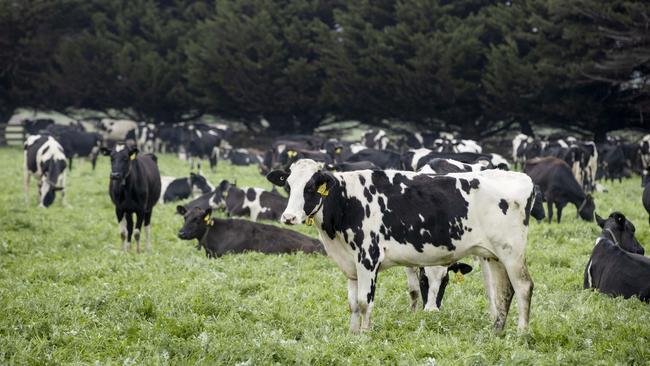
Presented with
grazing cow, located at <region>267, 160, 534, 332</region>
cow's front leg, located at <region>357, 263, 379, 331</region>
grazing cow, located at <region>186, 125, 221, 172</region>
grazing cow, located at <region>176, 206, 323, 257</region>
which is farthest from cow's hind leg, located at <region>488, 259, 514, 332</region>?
grazing cow, located at <region>186, 125, 221, 172</region>

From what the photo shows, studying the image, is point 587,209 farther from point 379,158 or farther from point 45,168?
point 45,168

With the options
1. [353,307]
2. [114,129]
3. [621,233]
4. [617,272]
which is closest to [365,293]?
[353,307]

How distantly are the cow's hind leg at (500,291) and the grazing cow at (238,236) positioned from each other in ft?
20.7

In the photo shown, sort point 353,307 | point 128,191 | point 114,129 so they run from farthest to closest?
point 114,129 < point 128,191 < point 353,307

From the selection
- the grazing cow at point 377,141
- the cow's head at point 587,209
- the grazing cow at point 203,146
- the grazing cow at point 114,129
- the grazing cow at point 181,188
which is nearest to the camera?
the cow's head at point 587,209

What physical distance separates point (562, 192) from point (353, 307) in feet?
40.4

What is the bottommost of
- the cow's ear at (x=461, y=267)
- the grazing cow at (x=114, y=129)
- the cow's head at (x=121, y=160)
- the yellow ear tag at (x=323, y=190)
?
the grazing cow at (x=114, y=129)

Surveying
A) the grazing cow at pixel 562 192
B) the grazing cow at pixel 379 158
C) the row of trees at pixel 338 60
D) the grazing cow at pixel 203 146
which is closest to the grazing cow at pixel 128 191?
the grazing cow at pixel 562 192

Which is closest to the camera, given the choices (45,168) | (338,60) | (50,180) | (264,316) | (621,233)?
(264,316)

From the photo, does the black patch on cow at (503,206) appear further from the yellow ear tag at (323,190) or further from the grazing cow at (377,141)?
the grazing cow at (377,141)

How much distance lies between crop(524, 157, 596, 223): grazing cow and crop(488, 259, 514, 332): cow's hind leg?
1072cm

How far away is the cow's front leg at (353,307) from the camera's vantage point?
8766mm

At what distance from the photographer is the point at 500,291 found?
29.3ft

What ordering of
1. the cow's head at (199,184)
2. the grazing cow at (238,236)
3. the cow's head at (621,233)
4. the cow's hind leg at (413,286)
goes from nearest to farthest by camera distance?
the cow's hind leg at (413,286) < the cow's head at (621,233) < the grazing cow at (238,236) < the cow's head at (199,184)
